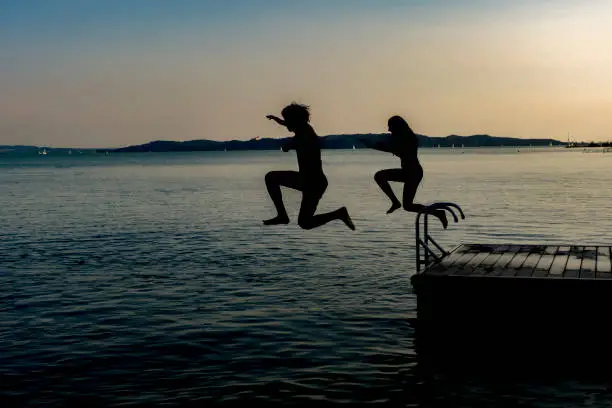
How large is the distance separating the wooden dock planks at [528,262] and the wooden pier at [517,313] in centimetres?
3

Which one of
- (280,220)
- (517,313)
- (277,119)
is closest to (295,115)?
(277,119)

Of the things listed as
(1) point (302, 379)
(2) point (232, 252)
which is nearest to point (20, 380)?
(1) point (302, 379)

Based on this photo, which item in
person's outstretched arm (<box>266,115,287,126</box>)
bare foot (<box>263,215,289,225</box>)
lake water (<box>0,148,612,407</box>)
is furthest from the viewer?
lake water (<box>0,148,612,407</box>)

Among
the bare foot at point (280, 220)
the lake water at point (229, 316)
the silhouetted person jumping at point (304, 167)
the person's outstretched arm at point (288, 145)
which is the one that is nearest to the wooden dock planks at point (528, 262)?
the lake water at point (229, 316)

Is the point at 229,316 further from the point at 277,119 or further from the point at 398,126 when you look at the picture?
the point at 277,119

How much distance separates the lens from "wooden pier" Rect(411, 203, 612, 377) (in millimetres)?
18469

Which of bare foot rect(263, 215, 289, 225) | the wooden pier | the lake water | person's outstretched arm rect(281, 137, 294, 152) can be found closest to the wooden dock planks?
the wooden pier

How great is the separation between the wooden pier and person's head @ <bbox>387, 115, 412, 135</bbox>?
7506 millimetres

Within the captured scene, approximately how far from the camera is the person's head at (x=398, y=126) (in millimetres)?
12453

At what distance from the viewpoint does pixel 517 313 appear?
1906 centimetres

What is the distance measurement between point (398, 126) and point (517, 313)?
27.8 feet

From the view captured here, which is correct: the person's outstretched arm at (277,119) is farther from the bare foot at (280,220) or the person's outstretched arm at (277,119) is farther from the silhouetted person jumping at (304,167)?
the bare foot at (280,220)

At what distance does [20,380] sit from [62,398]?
69.5 inches

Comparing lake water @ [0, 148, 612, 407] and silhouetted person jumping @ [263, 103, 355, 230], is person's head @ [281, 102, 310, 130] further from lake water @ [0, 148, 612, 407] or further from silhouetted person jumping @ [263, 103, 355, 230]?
lake water @ [0, 148, 612, 407]
